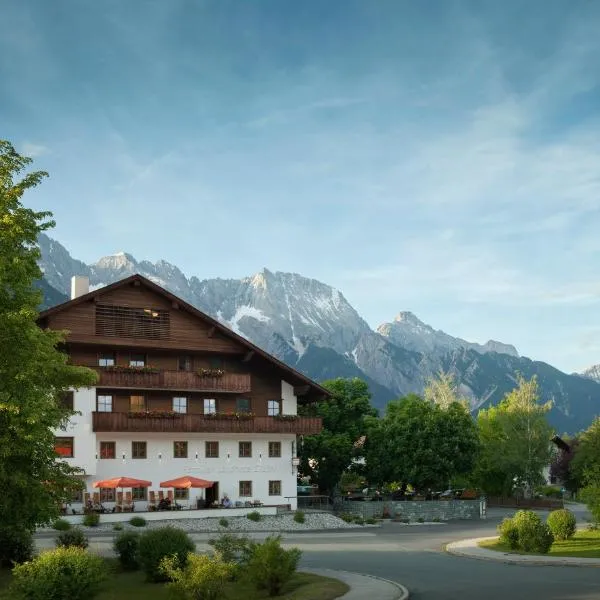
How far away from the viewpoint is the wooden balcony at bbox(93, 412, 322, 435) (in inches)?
2010

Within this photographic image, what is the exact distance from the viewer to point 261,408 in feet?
192

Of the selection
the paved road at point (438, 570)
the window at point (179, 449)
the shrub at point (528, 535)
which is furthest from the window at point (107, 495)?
the shrub at point (528, 535)

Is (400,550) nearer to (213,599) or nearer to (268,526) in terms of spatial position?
(268,526)

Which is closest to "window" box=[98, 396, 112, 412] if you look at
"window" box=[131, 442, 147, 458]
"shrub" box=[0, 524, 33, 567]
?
"window" box=[131, 442, 147, 458]

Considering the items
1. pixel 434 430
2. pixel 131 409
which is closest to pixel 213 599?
pixel 131 409

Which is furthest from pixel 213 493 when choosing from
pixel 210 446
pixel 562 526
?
pixel 562 526

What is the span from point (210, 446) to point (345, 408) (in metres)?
13.3

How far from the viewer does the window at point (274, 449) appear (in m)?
57.6

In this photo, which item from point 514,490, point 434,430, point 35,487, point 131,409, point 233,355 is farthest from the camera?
point 514,490

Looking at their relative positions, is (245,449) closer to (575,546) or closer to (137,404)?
(137,404)

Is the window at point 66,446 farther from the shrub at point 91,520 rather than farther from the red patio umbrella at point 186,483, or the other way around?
the red patio umbrella at point 186,483

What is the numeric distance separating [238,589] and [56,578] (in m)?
6.17

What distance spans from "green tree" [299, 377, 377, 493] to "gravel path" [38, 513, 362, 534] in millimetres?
8852

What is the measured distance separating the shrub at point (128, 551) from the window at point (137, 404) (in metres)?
25.6
